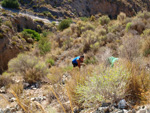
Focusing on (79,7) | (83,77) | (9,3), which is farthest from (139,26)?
(79,7)

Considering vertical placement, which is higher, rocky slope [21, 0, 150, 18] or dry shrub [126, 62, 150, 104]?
rocky slope [21, 0, 150, 18]

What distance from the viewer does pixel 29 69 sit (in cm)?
708

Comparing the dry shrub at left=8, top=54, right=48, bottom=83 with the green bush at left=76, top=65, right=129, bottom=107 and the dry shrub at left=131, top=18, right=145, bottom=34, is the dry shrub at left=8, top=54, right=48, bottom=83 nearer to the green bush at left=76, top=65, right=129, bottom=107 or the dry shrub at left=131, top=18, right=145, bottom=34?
the green bush at left=76, top=65, right=129, bottom=107

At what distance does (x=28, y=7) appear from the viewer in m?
41.1

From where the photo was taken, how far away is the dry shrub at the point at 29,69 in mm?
6832

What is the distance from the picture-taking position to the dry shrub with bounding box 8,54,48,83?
22.4 ft

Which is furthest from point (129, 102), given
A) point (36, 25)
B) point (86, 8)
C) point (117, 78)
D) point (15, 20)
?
point (86, 8)

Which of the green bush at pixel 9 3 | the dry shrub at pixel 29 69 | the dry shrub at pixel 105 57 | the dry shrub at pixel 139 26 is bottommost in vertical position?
the dry shrub at pixel 29 69

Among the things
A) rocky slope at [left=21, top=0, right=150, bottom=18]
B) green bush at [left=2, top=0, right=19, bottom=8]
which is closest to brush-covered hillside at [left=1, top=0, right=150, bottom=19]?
rocky slope at [left=21, top=0, right=150, bottom=18]

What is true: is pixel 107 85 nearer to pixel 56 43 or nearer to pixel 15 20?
pixel 56 43

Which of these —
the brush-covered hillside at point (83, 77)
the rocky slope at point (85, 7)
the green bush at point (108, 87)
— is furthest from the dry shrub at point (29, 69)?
the rocky slope at point (85, 7)

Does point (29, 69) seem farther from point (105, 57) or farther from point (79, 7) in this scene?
point (79, 7)

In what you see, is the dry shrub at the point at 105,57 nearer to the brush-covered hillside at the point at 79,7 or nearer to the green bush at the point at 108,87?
the green bush at the point at 108,87

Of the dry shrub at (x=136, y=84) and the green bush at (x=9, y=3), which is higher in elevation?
the green bush at (x=9, y=3)
